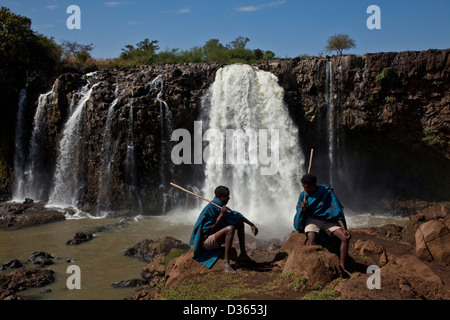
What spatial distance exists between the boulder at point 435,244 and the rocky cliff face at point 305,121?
10.6 metres

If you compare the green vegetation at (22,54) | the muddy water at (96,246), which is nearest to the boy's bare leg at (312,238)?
the muddy water at (96,246)

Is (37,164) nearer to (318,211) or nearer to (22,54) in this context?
(22,54)

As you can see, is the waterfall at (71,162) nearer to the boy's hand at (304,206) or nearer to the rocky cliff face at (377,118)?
Result: the rocky cliff face at (377,118)

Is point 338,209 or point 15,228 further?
point 15,228

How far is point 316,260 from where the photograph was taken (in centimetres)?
498

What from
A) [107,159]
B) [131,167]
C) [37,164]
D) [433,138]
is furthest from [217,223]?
[37,164]

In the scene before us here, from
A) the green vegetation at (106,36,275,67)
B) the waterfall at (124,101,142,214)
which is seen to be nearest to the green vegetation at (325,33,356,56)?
the green vegetation at (106,36,275,67)

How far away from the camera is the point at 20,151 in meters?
18.9

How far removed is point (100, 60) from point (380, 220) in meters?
18.8

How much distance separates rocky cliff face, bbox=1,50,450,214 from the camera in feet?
53.9

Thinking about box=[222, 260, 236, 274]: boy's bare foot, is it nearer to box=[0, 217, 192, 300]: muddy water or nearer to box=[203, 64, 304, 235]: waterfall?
box=[0, 217, 192, 300]: muddy water

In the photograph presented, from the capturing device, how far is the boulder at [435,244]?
269 inches
